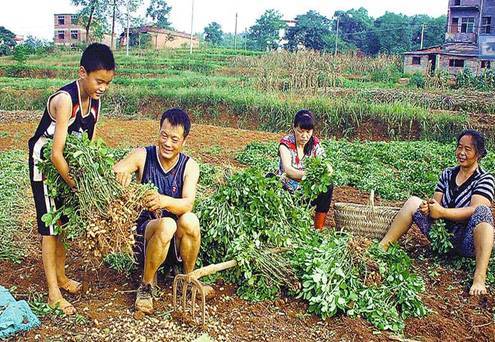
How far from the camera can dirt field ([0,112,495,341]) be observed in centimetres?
308

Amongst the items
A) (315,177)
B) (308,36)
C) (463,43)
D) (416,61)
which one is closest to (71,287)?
(315,177)

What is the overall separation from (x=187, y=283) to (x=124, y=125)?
386 inches

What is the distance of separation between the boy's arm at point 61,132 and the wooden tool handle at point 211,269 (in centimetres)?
86

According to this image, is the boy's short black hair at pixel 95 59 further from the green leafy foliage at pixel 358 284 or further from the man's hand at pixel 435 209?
the man's hand at pixel 435 209

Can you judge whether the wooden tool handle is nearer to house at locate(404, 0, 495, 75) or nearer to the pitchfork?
the pitchfork

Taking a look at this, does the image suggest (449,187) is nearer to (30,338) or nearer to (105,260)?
(105,260)

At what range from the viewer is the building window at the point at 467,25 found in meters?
34.1

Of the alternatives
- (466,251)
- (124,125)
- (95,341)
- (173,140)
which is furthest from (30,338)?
(124,125)

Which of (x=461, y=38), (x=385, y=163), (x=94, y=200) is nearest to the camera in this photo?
(x=94, y=200)

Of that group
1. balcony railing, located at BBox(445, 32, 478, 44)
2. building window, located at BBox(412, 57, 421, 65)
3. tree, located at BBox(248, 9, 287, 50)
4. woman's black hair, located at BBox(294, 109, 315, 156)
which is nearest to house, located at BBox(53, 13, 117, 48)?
tree, located at BBox(248, 9, 287, 50)

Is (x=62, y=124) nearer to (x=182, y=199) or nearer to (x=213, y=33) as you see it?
(x=182, y=199)

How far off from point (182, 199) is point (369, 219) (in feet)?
6.43

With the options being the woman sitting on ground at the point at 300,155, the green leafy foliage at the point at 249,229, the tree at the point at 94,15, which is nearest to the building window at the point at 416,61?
the tree at the point at 94,15

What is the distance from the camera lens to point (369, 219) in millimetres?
4711
